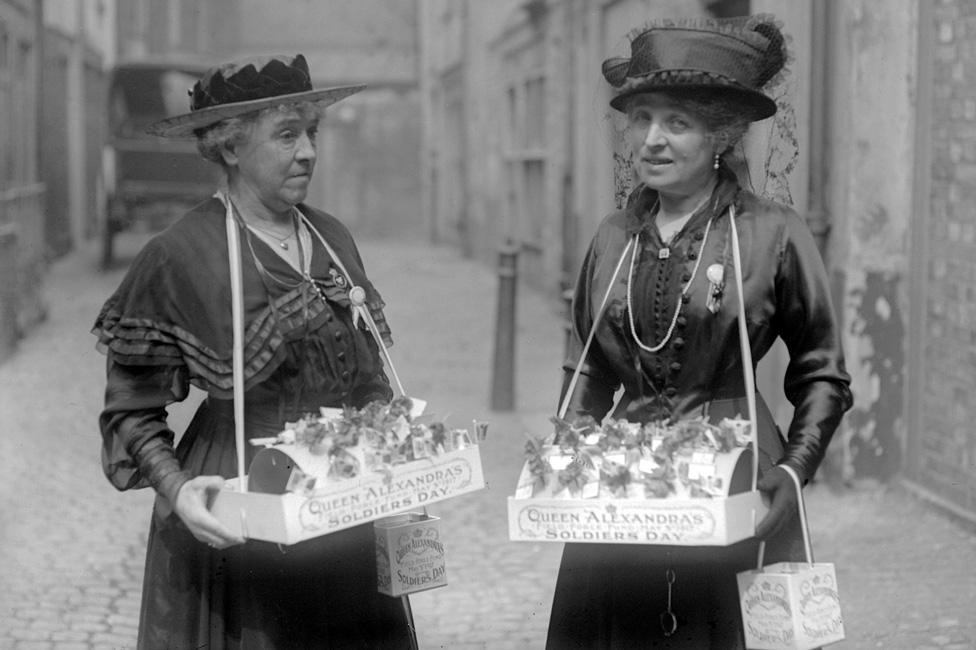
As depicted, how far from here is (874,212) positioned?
6652 mm

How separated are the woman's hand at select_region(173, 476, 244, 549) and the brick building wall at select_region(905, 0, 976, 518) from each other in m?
4.07

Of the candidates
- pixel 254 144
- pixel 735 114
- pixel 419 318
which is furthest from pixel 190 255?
pixel 419 318

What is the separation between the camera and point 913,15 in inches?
258

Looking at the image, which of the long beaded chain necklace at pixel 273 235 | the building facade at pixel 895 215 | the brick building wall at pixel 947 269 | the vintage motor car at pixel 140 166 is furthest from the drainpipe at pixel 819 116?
the vintage motor car at pixel 140 166

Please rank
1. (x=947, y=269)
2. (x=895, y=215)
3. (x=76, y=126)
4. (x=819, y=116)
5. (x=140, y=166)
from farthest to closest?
1. (x=76, y=126)
2. (x=140, y=166)
3. (x=819, y=116)
4. (x=895, y=215)
5. (x=947, y=269)

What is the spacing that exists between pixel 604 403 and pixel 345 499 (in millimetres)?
723

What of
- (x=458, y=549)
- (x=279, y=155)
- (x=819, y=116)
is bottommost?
(x=458, y=549)

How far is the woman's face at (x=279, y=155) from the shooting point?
3096mm

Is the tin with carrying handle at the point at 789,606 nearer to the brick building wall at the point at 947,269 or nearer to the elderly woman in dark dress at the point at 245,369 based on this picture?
the elderly woman in dark dress at the point at 245,369

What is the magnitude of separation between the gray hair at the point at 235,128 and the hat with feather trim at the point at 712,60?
0.64 metres

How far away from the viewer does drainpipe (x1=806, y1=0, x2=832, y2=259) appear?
6.78 meters

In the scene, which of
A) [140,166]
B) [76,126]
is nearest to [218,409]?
[140,166]

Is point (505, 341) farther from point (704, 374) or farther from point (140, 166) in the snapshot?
point (140, 166)

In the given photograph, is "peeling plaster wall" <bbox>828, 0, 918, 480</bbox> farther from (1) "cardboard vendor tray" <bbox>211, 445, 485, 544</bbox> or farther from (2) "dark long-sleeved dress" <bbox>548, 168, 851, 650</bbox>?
(1) "cardboard vendor tray" <bbox>211, 445, 485, 544</bbox>
